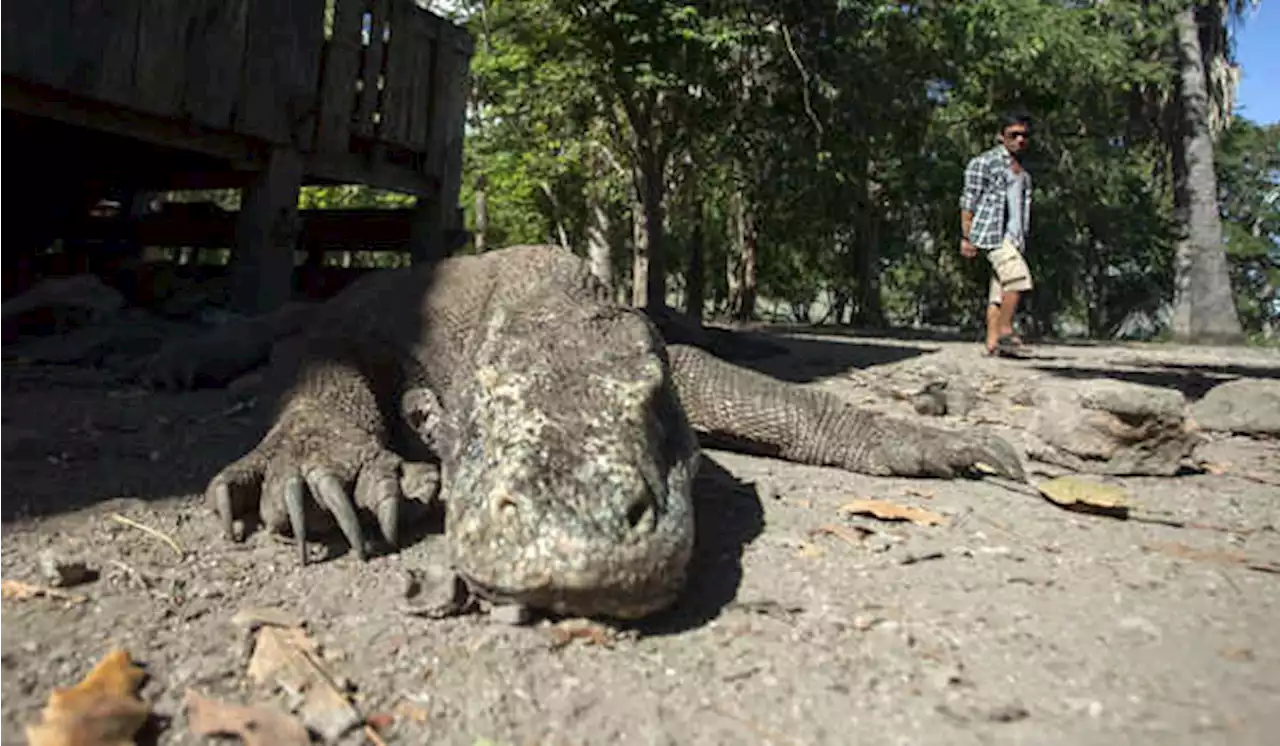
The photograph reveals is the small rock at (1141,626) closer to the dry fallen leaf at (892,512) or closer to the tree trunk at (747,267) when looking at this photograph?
the dry fallen leaf at (892,512)

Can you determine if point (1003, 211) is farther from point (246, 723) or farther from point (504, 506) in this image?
point (246, 723)

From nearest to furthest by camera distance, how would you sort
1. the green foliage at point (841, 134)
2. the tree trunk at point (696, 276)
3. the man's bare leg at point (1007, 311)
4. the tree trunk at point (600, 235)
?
1. the man's bare leg at point (1007, 311)
2. the green foliage at point (841, 134)
3. the tree trunk at point (600, 235)
4. the tree trunk at point (696, 276)

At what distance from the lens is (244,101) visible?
610 centimetres

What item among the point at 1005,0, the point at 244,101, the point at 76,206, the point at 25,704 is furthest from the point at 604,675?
the point at 1005,0

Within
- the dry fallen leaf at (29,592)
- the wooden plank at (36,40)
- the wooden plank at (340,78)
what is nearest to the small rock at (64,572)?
the dry fallen leaf at (29,592)

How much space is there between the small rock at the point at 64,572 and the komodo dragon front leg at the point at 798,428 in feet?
6.36

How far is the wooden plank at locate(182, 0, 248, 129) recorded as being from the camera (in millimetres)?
5766

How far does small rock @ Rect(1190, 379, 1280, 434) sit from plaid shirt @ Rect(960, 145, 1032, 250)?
2.91 meters

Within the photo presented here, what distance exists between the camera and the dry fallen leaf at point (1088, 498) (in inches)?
116

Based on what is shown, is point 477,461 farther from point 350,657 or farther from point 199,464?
point 199,464

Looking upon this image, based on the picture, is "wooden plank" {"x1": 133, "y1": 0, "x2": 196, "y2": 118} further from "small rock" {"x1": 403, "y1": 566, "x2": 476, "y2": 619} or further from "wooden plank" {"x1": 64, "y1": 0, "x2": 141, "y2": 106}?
"small rock" {"x1": 403, "y1": 566, "x2": 476, "y2": 619}

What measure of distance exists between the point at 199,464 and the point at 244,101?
3.67m

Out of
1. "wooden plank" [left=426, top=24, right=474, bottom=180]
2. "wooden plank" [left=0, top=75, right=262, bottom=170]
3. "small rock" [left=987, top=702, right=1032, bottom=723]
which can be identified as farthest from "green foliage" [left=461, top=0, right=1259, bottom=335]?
"small rock" [left=987, top=702, right=1032, bottom=723]

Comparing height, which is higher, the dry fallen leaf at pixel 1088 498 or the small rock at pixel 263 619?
the dry fallen leaf at pixel 1088 498
